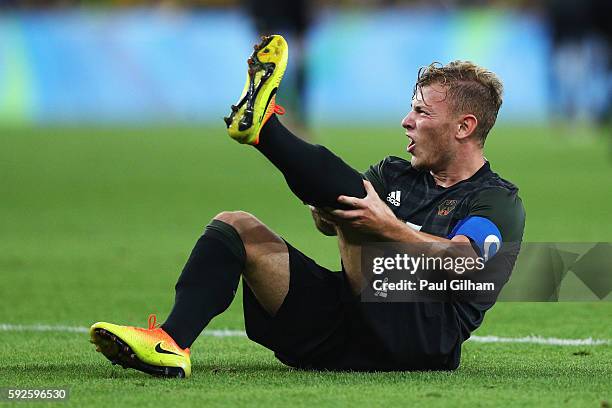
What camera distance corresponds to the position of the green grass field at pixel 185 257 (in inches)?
189

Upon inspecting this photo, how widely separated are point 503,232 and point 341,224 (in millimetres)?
601

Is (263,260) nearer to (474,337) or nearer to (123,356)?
(123,356)

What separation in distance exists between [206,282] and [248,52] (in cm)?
2205

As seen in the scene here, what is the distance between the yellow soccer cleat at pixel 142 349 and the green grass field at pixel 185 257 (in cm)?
6

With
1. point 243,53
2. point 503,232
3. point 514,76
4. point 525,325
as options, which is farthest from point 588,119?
point 503,232

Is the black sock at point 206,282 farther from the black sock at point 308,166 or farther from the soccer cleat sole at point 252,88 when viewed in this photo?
the soccer cleat sole at point 252,88

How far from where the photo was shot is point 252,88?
4.81m

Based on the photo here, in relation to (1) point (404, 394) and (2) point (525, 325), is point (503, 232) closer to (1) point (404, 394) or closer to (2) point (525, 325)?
(1) point (404, 394)

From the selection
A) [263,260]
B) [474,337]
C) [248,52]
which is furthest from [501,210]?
[248,52]

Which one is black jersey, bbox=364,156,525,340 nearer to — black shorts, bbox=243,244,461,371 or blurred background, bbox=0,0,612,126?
black shorts, bbox=243,244,461,371

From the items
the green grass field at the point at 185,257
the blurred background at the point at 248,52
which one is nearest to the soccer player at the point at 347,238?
the green grass field at the point at 185,257

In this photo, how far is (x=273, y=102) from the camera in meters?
4.81

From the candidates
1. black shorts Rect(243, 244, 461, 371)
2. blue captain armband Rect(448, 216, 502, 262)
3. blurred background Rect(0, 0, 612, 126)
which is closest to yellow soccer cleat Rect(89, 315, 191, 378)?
black shorts Rect(243, 244, 461, 371)

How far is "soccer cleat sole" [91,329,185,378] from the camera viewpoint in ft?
15.9
